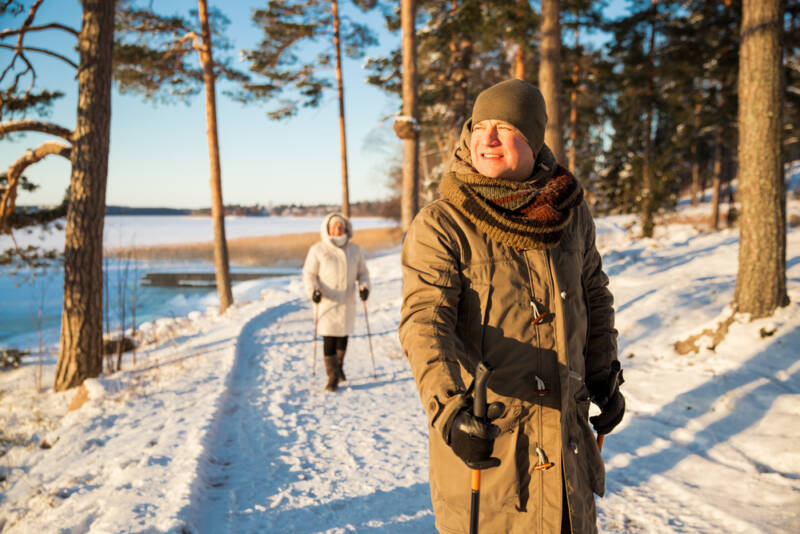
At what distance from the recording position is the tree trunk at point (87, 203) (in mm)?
6082

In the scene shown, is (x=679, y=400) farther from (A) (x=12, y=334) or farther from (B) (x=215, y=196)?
(A) (x=12, y=334)

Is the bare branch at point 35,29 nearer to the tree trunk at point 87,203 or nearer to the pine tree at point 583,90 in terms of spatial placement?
the tree trunk at point 87,203

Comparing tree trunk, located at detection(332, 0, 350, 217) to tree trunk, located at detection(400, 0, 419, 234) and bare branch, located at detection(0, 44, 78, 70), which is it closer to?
tree trunk, located at detection(400, 0, 419, 234)

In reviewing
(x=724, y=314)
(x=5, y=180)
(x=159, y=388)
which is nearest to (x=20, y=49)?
(x=5, y=180)

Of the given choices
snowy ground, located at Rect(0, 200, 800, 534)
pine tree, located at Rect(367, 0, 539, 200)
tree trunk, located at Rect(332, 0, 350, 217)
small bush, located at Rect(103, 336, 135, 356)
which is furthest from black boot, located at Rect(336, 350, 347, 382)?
tree trunk, located at Rect(332, 0, 350, 217)

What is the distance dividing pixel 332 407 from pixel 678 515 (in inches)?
131

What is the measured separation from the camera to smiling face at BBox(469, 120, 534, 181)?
5.44 ft

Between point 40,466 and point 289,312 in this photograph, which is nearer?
point 40,466

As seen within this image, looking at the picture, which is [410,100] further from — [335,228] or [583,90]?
[583,90]

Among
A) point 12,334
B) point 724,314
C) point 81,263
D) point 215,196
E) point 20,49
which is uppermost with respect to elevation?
point 20,49

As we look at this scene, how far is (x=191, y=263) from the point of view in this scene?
31.7 m

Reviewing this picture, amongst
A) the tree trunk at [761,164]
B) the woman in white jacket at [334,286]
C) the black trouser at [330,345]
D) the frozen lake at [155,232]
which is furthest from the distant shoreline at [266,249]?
the tree trunk at [761,164]

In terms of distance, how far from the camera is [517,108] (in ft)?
5.42

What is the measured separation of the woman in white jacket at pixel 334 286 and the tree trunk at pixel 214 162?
25.4 ft
